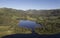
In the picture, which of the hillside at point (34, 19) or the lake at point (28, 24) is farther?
the lake at point (28, 24)

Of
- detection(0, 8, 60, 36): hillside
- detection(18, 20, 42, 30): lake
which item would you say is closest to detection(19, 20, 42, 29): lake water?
detection(18, 20, 42, 30): lake

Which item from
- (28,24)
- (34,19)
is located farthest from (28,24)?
(34,19)

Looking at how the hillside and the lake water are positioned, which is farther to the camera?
the lake water

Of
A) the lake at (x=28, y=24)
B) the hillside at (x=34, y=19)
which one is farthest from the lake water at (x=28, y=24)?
the hillside at (x=34, y=19)

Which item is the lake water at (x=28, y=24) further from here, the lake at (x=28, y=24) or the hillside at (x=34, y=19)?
the hillside at (x=34, y=19)

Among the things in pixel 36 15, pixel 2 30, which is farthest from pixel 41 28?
pixel 2 30

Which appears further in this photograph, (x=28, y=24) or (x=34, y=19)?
(x=28, y=24)

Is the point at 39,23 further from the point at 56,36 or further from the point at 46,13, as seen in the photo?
the point at 56,36

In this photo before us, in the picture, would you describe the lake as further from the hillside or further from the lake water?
the hillside

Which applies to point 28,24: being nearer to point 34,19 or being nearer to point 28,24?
point 28,24

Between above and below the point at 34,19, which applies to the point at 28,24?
below

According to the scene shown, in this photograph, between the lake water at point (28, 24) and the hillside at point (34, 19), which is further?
the lake water at point (28, 24)
